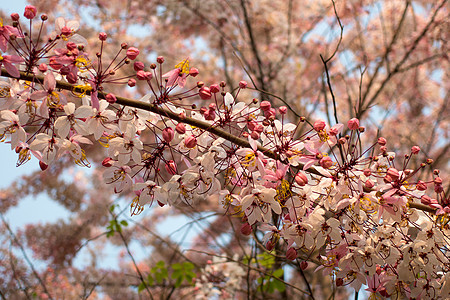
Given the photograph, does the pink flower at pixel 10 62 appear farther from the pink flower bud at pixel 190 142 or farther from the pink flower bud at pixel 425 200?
the pink flower bud at pixel 425 200

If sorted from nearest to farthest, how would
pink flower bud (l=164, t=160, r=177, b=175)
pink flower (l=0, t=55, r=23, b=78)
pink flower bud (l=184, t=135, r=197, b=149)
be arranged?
pink flower (l=0, t=55, r=23, b=78)
pink flower bud (l=184, t=135, r=197, b=149)
pink flower bud (l=164, t=160, r=177, b=175)

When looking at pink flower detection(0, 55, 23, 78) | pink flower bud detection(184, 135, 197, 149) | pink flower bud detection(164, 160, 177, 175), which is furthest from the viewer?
pink flower bud detection(164, 160, 177, 175)

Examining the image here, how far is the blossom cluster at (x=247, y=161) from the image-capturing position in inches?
35.4

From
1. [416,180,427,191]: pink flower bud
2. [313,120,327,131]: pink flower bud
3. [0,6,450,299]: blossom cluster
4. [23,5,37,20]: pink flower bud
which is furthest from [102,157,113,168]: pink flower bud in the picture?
[416,180,427,191]: pink flower bud

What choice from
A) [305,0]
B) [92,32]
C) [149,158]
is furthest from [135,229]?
[149,158]

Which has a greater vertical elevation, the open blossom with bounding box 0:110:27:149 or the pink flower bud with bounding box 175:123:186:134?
the open blossom with bounding box 0:110:27:149

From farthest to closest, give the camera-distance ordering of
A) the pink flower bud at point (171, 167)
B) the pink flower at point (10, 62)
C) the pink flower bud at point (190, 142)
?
the pink flower bud at point (171, 167) < the pink flower bud at point (190, 142) < the pink flower at point (10, 62)

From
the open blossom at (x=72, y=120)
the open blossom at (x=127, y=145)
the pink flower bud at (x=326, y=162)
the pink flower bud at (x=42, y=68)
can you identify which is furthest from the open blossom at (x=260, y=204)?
the pink flower bud at (x=42, y=68)

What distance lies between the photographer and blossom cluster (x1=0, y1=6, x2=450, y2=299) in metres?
0.90

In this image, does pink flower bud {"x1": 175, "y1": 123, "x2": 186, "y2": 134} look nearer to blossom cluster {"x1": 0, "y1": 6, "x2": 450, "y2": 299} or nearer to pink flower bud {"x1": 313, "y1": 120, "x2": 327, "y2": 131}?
blossom cluster {"x1": 0, "y1": 6, "x2": 450, "y2": 299}

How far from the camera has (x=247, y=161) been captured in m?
0.92

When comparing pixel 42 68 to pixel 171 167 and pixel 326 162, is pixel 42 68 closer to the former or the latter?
pixel 171 167

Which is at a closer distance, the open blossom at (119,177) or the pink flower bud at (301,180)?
the pink flower bud at (301,180)

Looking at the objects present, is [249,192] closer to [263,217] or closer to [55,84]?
[263,217]
